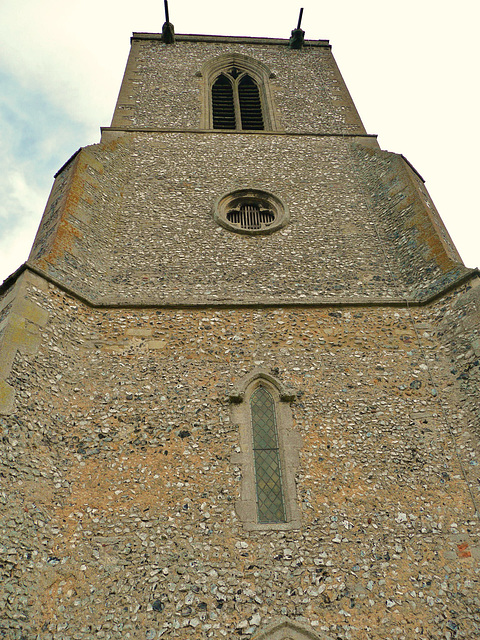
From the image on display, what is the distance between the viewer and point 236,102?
15281mm

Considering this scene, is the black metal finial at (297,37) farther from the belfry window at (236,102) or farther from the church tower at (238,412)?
the church tower at (238,412)

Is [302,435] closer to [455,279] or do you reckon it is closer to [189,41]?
[455,279]

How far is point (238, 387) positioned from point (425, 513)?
2800 mm

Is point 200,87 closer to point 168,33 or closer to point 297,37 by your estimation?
point 168,33

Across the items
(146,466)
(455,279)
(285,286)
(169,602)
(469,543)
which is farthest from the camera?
(285,286)

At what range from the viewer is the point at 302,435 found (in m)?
6.78

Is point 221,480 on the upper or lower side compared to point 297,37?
lower

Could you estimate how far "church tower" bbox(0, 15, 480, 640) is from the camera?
5344 millimetres

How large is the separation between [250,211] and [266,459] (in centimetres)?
583

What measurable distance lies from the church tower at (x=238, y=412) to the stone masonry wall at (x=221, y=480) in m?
0.02

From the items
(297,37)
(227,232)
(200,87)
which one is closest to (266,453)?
(227,232)

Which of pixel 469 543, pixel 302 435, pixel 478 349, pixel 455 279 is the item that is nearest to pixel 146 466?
pixel 302 435

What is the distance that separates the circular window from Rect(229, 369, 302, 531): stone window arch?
394 cm

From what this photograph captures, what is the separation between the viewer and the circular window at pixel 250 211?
10.2m
